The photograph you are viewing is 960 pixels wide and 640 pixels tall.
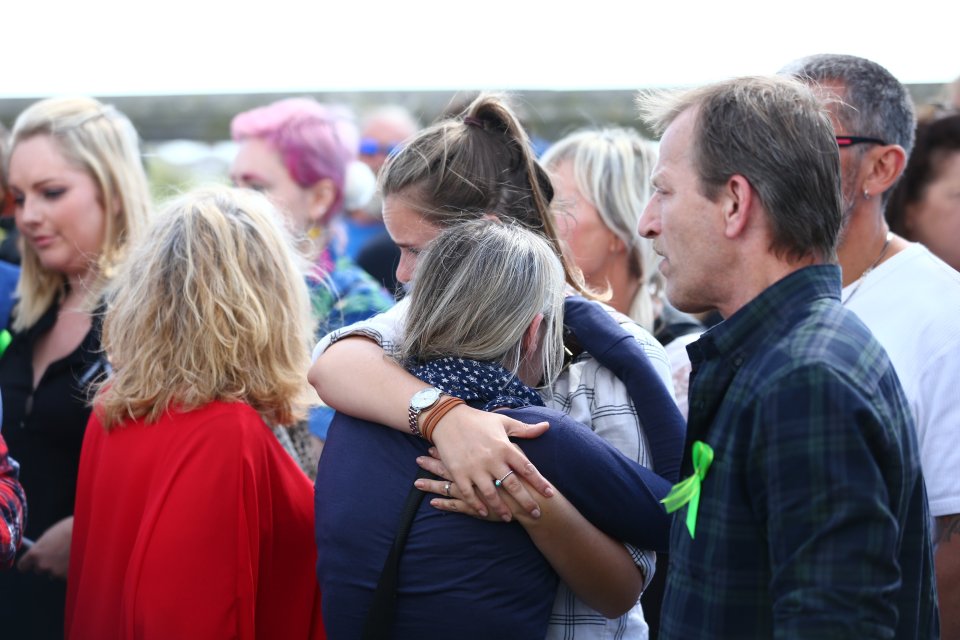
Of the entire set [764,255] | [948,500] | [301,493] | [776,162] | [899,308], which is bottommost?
[301,493]

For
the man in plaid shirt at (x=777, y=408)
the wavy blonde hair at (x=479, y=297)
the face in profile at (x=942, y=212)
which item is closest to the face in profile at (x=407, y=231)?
the wavy blonde hair at (x=479, y=297)

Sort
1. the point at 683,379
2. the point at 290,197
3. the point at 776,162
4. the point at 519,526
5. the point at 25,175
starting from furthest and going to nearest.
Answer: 1. the point at 290,197
2. the point at 25,175
3. the point at 683,379
4. the point at 519,526
5. the point at 776,162

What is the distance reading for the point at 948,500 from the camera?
213 cm

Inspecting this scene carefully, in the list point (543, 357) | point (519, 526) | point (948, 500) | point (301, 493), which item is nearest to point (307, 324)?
point (301, 493)

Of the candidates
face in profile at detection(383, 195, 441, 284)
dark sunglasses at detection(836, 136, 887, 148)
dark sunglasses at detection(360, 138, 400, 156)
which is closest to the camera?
face in profile at detection(383, 195, 441, 284)

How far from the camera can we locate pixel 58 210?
3465 mm

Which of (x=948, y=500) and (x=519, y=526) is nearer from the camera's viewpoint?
(x=519, y=526)

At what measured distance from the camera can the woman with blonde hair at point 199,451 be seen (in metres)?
2.21

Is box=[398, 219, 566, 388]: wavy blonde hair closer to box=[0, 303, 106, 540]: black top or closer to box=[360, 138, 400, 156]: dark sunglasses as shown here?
box=[0, 303, 106, 540]: black top

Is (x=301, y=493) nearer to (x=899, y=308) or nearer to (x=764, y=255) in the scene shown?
(x=764, y=255)

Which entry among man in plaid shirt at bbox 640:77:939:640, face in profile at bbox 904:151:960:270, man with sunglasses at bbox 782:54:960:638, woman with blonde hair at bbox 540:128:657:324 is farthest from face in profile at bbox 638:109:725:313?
face in profile at bbox 904:151:960:270

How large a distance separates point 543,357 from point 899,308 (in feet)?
3.10

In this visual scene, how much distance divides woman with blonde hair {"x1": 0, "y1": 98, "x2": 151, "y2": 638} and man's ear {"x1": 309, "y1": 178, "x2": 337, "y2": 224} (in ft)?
2.57

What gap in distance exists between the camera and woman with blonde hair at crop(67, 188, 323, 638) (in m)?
2.21
